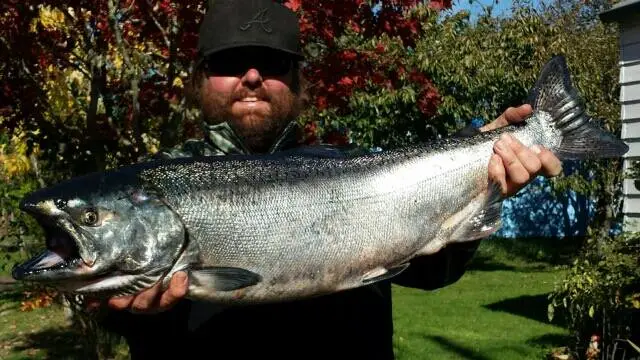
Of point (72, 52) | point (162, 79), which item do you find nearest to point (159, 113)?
point (162, 79)

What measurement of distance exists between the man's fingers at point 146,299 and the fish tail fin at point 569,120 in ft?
5.37

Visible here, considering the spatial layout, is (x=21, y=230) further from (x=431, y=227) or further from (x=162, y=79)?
(x=431, y=227)

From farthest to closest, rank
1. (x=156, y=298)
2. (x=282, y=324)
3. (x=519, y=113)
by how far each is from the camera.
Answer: (x=519, y=113) < (x=282, y=324) < (x=156, y=298)

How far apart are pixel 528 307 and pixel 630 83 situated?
13.8 feet

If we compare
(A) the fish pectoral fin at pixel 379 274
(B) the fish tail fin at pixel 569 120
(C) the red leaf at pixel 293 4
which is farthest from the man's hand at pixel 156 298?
(C) the red leaf at pixel 293 4

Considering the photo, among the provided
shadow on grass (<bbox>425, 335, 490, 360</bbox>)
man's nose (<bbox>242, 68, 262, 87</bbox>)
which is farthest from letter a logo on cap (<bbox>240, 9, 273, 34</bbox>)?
shadow on grass (<bbox>425, 335, 490, 360</bbox>)

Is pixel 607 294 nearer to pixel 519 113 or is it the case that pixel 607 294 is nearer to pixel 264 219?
pixel 519 113

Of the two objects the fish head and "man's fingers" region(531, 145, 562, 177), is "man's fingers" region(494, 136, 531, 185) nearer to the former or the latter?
"man's fingers" region(531, 145, 562, 177)

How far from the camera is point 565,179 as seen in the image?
752 inches

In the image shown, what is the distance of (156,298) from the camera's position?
2.59m

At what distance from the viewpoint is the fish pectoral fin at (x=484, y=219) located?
3.12 metres

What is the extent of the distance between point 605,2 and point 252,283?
20.6 m

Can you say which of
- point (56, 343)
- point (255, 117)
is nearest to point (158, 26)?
point (255, 117)

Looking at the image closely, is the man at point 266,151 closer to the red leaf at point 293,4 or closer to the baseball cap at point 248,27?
the baseball cap at point 248,27
